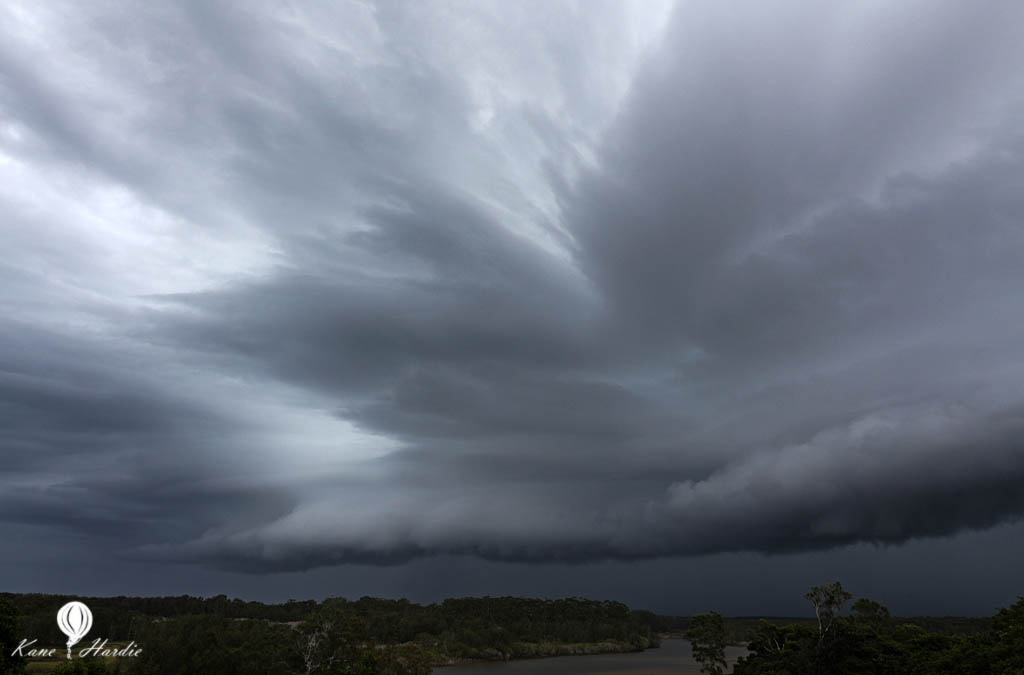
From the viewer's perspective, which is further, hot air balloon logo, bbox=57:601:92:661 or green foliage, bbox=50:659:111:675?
green foliage, bbox=50:659:111:675

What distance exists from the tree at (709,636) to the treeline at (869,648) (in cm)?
723

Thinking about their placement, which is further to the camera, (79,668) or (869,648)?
(869,648)

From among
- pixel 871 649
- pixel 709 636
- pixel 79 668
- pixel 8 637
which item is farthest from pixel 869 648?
pixel 8 637

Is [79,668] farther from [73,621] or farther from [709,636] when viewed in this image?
[709,636]

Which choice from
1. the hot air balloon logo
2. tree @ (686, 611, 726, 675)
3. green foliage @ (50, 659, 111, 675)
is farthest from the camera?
tree @ (686, 611, 726, 675)

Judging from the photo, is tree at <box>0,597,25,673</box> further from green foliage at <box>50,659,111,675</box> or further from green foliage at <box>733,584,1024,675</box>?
green foliage at <box>733,584,1024,675</box>

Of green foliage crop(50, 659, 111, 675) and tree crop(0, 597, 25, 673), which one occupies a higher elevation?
tree crop(0, 597, 25, 673)

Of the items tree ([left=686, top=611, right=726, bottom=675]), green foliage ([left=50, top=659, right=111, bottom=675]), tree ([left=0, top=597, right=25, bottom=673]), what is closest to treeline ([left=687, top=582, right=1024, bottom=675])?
tree ([left=686, top=611, right=726, bottom=675])

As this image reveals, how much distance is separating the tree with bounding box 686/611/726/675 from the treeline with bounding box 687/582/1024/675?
7.23 m

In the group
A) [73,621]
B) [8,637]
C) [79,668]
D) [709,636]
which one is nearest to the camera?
[73,621]

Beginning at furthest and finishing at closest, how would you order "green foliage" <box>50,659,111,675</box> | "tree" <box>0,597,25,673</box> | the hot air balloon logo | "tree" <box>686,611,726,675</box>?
1. "tree" <box>686,611,726,675</box>
2. "green foliage" <box>50,659,111,675</box>
3. "tree" <box>0,597,25,673</box>
4. the hot air balloon logo

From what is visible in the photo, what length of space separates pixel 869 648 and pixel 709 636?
2627cm

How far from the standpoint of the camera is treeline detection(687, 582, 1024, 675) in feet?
198

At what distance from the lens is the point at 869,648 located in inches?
2977
